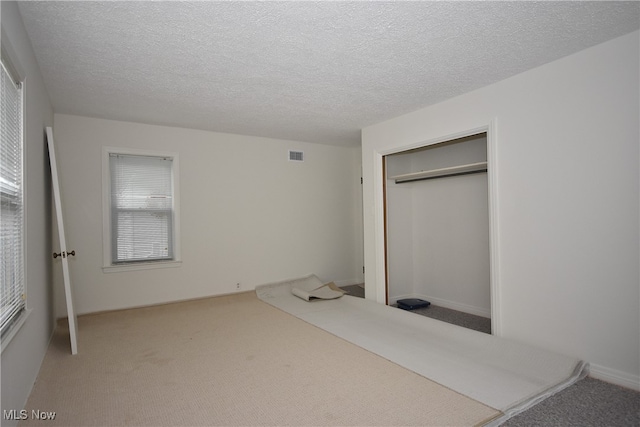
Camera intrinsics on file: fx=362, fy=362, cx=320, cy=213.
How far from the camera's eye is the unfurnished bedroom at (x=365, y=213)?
219 cm

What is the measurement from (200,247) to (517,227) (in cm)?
392

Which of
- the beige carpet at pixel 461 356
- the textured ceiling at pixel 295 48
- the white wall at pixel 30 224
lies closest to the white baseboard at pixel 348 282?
the beige carpet at pixel 461 356

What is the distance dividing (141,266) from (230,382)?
2730 millimetres

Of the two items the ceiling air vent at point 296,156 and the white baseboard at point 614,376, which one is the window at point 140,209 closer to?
the ceiling air vent at point 296,156

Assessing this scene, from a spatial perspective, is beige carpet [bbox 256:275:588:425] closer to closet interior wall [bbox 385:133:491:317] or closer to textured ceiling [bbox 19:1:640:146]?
closet interior wall [bbox 385:133:491:317]

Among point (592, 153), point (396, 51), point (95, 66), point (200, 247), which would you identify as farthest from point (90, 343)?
point (592, 153)

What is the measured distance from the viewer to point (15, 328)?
76.3 inches

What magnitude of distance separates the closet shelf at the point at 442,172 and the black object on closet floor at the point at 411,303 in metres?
1.62

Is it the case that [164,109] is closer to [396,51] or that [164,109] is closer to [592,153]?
[396,51]

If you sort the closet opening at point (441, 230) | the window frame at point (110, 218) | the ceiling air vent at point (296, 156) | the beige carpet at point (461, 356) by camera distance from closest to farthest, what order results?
the beige carpet at point (461, 356)
the closet opening at point (441, 230)
the window frame at point (110, 218)
the ceiling air vent at point (296, 156)

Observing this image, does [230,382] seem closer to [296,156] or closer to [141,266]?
[141,266]

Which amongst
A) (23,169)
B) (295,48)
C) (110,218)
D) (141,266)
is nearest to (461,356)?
(295,48)

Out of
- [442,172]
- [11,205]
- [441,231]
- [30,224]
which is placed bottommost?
[441,231]

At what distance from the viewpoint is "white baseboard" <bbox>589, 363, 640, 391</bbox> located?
8.06 ft
